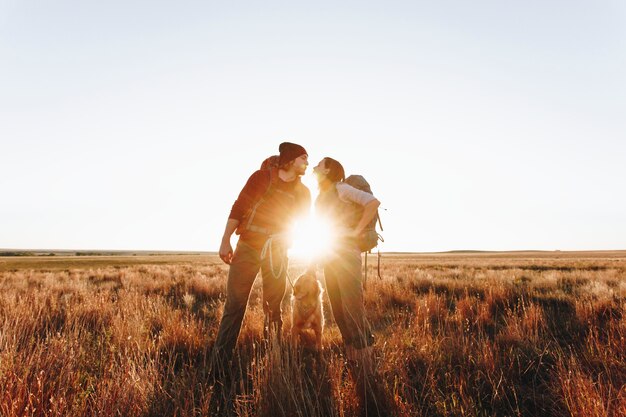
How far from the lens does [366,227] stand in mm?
3289

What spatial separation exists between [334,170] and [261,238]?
1162 millimetres

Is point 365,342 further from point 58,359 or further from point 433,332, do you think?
point 433,332

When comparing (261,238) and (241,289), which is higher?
(261,238)

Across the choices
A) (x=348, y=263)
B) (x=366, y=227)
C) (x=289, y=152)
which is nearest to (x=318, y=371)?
(x=348, y=263)

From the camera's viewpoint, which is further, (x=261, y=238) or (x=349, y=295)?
(x=261, y=238)

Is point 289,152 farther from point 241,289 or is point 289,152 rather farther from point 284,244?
point 241,289

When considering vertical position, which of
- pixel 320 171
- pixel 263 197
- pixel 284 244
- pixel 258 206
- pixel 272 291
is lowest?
pixel 272 291

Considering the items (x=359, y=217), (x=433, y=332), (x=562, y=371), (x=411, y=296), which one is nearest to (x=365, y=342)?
(x=359, y=217)

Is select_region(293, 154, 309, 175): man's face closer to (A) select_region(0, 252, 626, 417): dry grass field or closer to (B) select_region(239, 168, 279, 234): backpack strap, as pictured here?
(B) select_region(239, 168, 279, 234): backpack strap

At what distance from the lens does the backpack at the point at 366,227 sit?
129 inches

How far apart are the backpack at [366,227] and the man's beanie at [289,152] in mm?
769

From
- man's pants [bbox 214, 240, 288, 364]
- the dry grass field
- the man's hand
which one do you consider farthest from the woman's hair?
the dry grass field

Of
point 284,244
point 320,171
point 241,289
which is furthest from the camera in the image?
point 284,244

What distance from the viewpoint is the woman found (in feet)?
10.0
